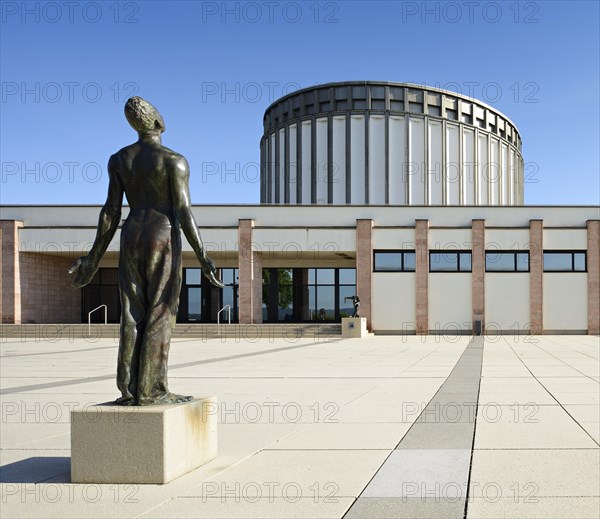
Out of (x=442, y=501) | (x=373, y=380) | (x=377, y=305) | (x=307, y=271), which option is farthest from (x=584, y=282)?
(x=442, y=501)

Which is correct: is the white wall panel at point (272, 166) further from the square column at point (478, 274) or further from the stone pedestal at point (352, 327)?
the stone pedestal at point (352, 327)

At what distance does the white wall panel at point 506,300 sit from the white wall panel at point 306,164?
22856 millimetres

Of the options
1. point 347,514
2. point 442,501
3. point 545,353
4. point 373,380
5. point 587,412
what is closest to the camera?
point 347,514

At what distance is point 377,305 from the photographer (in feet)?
129

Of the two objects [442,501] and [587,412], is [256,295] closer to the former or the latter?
[587,412]

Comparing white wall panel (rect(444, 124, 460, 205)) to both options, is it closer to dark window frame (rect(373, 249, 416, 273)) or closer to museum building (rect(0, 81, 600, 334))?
museum building (rect(0, 81, 600, 334))

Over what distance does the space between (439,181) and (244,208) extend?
81.0ft

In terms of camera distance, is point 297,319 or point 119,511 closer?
point 119,511

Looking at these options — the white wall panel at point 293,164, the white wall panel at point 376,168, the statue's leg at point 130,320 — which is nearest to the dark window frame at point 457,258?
the white wall panel at point 376,168

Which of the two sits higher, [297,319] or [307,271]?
[307,271]

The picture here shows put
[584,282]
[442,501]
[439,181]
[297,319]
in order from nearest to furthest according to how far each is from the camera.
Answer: [442,501] < [584,282] < [297,319] < [439,181]

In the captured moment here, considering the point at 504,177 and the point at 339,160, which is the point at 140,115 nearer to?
the point at 339,160

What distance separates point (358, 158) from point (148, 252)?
170 ft

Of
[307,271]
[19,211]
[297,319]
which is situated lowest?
[297,319]
